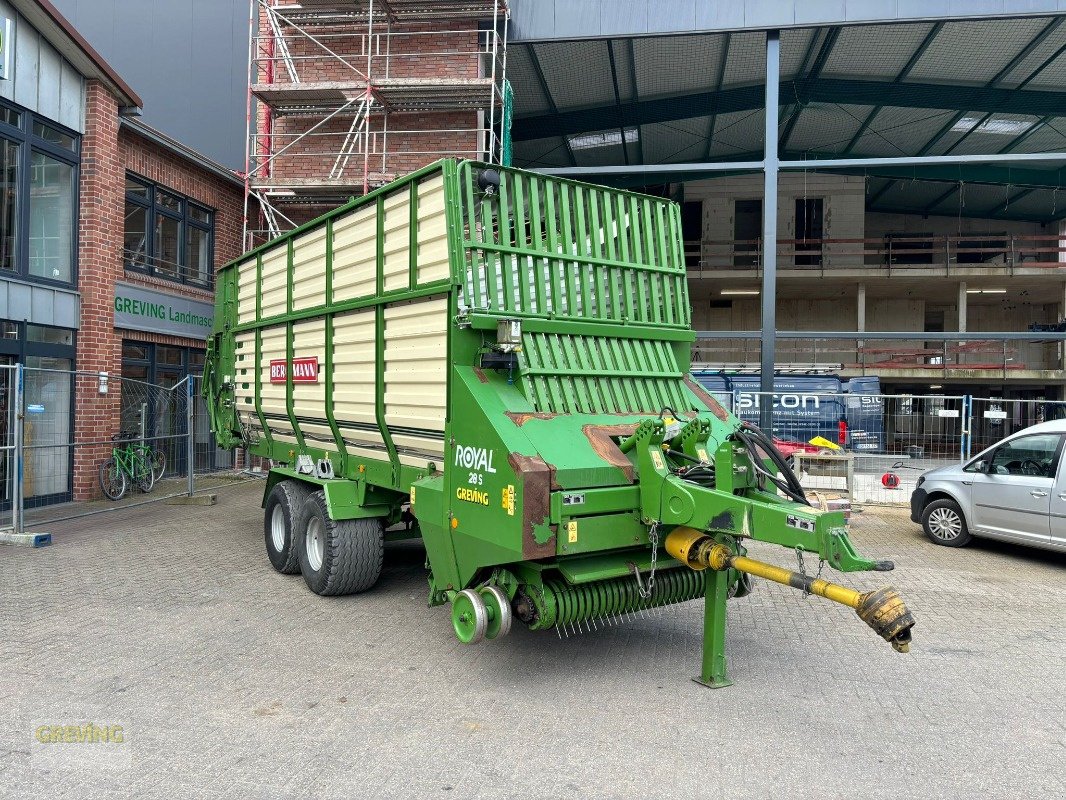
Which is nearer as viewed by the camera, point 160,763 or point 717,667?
point 160,763

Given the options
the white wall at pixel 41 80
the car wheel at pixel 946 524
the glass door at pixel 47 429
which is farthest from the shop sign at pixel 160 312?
the car wheel at pixel 946 524

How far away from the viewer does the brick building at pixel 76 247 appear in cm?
1080

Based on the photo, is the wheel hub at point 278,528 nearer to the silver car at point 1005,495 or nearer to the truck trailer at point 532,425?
the truck trailer at point 532,425

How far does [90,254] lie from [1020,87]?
62.2 feet

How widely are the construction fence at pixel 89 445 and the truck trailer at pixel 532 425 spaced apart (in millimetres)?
4994

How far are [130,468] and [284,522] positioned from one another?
626cm

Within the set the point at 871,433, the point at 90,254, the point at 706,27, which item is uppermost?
the point at 706,27

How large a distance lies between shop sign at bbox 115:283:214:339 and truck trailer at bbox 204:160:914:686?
24.4ft

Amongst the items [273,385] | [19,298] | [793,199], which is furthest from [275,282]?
[793,199]

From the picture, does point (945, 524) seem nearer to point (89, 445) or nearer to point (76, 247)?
point (89, 445)

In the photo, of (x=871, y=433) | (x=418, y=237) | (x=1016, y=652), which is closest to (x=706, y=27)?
(x=871, y=433)

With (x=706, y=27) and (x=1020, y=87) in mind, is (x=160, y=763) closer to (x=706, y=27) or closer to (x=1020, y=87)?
(x=706, y=27)

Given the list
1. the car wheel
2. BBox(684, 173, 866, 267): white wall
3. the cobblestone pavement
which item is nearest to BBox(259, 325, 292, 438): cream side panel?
the cobblestone pavement

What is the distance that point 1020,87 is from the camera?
17234 millimetres
